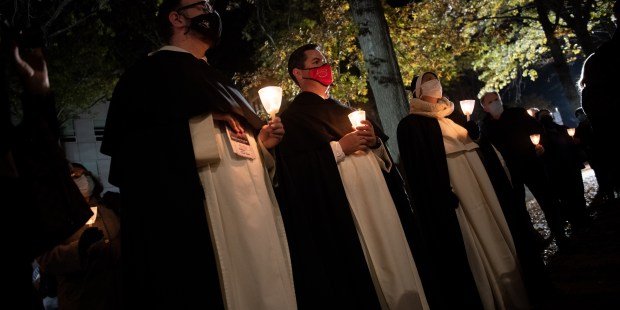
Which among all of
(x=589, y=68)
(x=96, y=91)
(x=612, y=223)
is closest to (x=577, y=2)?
(x=612, y=223)

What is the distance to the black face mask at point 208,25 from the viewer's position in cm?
270

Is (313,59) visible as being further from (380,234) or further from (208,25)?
(380,234)

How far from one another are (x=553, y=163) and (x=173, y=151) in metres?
7.96

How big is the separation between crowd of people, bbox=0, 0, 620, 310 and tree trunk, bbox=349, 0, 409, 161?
2.18 meters

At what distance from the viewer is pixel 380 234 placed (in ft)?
10.7

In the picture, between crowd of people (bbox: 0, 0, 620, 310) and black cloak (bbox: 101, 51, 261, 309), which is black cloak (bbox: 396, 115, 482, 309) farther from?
black cloak (bbox: 101, 51, 261, 309)

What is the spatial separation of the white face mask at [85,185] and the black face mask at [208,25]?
198cm

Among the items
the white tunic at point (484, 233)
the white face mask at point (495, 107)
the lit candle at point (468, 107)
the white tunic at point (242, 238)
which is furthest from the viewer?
the white face mask at point (495, 107)

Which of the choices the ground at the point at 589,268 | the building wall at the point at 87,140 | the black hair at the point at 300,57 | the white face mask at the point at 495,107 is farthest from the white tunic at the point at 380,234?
the building wall at the point at 87,140

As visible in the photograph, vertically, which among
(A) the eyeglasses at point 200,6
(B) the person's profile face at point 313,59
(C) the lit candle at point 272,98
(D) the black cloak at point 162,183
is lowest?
(D) the black cloak at point 162,183

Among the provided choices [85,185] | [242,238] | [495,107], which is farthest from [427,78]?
[85,185]

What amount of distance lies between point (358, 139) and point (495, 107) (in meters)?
4.16

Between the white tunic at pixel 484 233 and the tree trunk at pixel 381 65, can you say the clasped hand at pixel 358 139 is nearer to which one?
the white tunic at pixel 484 233

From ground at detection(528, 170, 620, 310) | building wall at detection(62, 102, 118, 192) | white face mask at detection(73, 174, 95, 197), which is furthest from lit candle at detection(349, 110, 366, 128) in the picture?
building wall at detection(62, 102, 118, 192)
